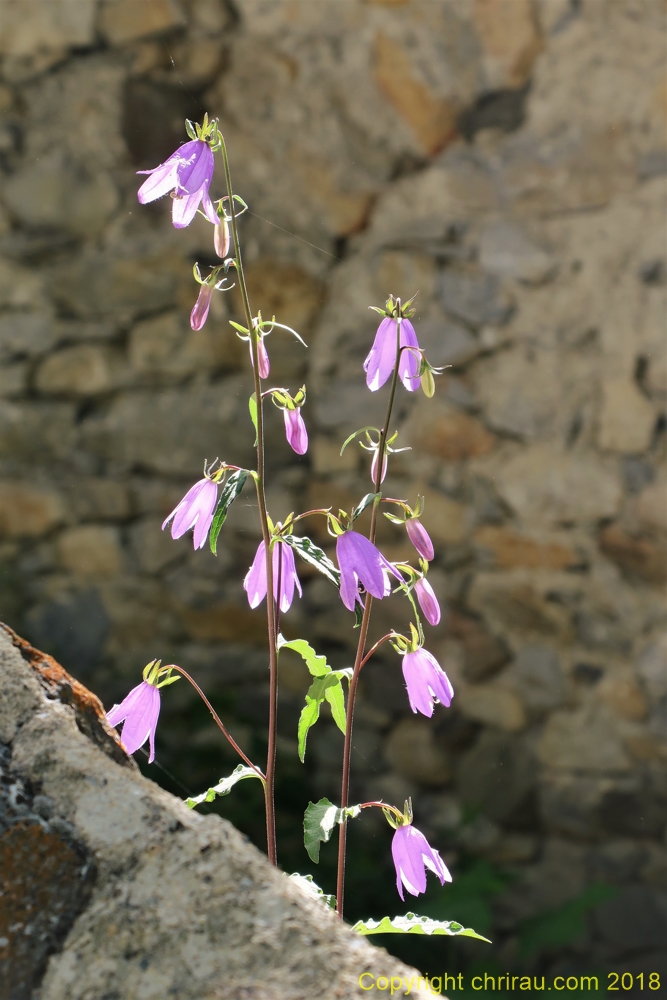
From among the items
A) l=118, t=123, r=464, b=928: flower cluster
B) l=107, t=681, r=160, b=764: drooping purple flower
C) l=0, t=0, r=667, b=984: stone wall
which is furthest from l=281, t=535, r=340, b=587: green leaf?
l=0, t=0, r=667, b=984: stone wall

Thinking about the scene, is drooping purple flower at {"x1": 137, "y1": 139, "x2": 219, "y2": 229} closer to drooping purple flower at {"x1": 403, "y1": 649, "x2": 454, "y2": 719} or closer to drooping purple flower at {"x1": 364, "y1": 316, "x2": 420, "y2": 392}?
drooping purple flower at {"x1": 364, "y1": 316, "x2": 420, "y2": 392}

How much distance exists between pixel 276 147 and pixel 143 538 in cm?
87

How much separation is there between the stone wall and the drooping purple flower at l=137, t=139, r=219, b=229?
3.69ft

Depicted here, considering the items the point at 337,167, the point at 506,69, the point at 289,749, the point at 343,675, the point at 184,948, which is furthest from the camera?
the point at 289,749

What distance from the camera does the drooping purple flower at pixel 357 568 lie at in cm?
66

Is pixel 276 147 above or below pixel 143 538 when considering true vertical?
above

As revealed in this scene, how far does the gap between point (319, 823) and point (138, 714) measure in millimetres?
160

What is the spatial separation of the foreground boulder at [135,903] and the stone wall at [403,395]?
137cm

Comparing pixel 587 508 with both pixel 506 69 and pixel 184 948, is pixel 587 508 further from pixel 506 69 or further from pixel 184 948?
pixel 184 948

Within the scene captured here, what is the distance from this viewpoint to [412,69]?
172 cm

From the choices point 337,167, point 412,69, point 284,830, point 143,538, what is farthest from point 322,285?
point 284,830

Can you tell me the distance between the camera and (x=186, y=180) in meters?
0.67

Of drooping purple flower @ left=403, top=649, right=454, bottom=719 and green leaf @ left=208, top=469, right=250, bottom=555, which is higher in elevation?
green leaf @ left=208, top=469, right=250, bottom=555

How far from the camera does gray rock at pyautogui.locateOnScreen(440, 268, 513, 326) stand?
1735 millimetres
